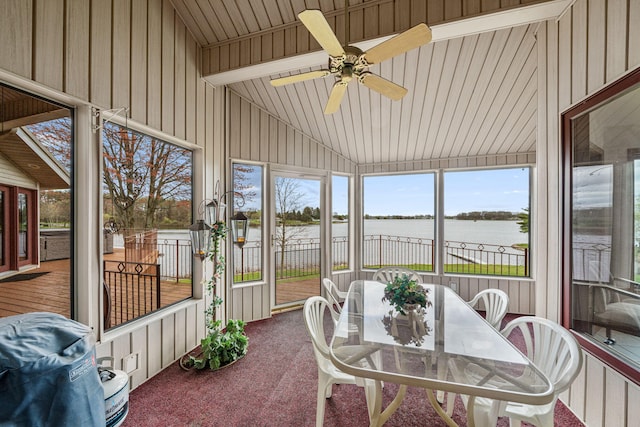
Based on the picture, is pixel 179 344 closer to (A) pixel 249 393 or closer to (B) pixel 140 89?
(A) pixel 249 393

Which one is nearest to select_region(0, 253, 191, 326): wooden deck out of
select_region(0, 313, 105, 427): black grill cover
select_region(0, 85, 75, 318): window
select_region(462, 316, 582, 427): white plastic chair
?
select_region(0, 85, 75, 318): window

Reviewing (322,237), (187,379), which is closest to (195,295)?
(187,379)

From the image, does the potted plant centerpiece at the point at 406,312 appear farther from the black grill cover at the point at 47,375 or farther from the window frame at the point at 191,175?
the window frame at the point at 191,175

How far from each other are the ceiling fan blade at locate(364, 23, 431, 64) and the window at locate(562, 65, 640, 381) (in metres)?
1.22

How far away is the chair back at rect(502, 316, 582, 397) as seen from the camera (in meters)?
1.27

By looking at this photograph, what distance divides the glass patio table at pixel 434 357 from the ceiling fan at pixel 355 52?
1700 mm

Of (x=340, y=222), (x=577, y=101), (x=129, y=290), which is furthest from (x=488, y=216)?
(x=129, y=290)

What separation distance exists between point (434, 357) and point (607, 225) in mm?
1473

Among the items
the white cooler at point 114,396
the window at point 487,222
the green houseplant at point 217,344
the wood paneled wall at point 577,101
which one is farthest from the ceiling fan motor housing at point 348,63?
the window at point 487,222

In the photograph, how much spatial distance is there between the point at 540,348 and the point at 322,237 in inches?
120

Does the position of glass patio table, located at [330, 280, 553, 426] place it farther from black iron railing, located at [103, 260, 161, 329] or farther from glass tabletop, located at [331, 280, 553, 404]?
black iron railing, located at [103, 260, 161, 329]

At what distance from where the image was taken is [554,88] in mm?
2107

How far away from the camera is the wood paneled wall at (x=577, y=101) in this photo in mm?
1504

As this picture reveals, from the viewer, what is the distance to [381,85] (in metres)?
1.85
